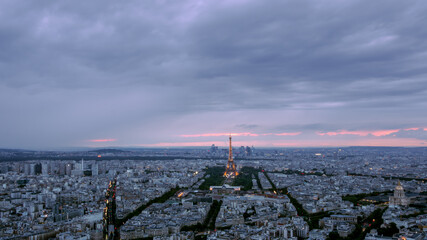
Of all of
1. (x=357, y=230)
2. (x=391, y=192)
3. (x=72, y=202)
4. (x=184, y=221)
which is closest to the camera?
(x=357, y=230)

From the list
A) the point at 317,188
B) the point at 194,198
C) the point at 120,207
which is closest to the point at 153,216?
the point at 120,207

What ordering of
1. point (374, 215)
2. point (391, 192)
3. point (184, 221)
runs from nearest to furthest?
point (184, 221), point (374, 215), point (391, 192)

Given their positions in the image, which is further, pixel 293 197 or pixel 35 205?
pixel 293 197

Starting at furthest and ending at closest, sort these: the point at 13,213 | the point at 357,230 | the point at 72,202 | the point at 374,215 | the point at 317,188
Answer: the point at 317,188 < the point at 72,202 < the point at 13,213 < the point at 374,215 < the point at 357,230

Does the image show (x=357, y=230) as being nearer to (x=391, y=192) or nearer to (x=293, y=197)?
(x=293, y=197)

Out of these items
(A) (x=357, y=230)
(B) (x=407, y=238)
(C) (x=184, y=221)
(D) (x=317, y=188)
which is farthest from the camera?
(D) (x=317, y=188)

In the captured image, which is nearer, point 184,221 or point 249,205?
point 184,221

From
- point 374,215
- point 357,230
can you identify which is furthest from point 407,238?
point 374,215

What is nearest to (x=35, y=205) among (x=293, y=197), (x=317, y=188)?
(x=293, y=197)

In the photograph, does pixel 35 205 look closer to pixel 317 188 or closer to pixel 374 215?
pixel 374 215
